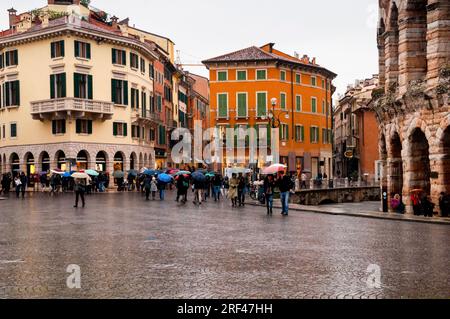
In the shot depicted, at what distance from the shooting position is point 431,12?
26.1m

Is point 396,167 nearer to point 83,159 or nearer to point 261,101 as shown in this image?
point 83,159

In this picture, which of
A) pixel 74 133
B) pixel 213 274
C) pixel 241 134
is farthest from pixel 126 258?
pixel 241 134

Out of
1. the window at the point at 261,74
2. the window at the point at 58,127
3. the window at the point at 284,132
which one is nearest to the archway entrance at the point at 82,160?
the window at the point at 58,127

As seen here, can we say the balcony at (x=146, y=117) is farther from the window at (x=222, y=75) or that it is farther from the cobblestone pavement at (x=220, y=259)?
the cobblestone pavement at (x=220, y=259)

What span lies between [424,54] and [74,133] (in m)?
33.2

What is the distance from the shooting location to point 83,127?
54.7 meters

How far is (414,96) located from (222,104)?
42.2 metres

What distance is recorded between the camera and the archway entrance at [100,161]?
56344 mm

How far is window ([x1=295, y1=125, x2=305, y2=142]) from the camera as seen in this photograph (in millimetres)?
70625

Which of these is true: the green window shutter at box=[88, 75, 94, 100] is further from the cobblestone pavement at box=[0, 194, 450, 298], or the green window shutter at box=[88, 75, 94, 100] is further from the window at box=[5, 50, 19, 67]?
the cobblestone pavement at box=[0, 194, 450, 298]

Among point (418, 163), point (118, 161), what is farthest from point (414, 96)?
point (118, 161)

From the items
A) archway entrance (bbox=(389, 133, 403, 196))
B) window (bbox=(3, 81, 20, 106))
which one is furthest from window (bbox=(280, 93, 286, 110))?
archway entrance (bbox=(389, 133, 403, 196))
